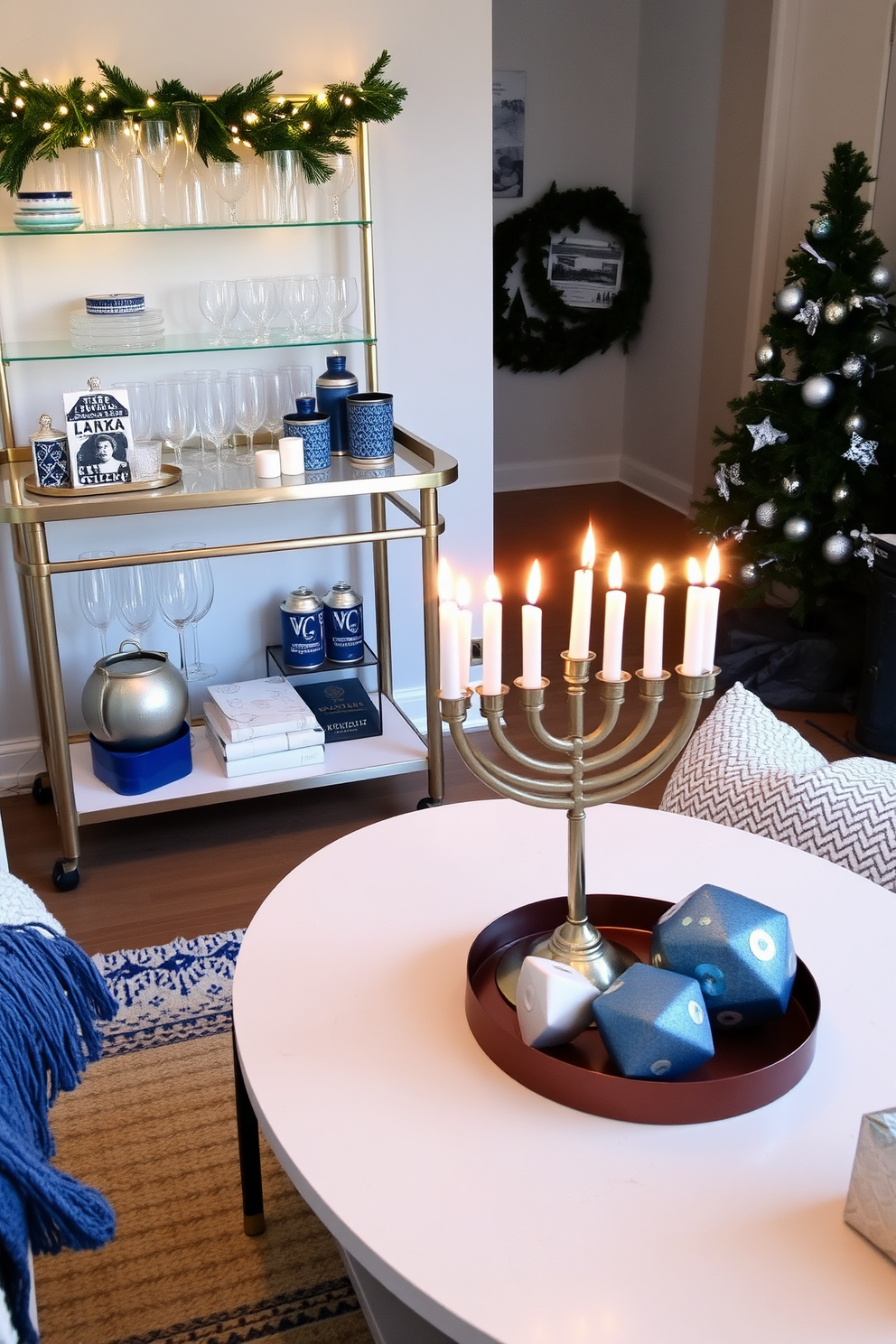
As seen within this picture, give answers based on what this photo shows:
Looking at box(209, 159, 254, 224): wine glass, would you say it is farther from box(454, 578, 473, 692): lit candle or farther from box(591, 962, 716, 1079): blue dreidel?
box(591, 962, 716, 1079): blue dreidel

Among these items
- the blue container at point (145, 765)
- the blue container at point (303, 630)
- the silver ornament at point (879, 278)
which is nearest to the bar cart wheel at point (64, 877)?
the blue container at point (145, 765)

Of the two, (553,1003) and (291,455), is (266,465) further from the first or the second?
(553,1003)

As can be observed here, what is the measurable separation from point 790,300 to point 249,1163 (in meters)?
2.59

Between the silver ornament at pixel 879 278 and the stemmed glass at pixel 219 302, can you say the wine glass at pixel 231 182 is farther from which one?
the silver ornament at pixel 879 278

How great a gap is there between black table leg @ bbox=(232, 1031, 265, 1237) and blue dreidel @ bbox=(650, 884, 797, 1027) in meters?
0.58

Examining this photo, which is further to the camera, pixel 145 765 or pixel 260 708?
pixel 260 708

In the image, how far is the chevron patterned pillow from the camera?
1704 millimetres

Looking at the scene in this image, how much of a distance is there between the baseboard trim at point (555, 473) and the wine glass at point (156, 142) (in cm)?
317

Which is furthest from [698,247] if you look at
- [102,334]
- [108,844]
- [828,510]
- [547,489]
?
[108,844]

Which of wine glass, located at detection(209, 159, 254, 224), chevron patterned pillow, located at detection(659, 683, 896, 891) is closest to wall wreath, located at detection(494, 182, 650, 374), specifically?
wine glass, located at detection(209, 159, 254, 224)

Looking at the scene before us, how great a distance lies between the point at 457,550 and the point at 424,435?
0.96 ft

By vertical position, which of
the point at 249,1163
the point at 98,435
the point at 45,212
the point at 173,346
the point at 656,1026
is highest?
the point at 45,212

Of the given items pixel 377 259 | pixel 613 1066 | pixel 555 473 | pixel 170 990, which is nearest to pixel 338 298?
pixel 377 259

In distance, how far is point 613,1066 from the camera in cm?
119
